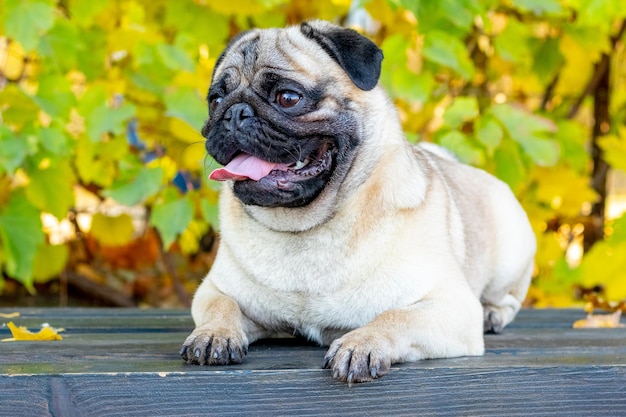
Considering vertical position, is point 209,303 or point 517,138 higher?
point 517,138

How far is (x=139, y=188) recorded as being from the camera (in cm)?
371

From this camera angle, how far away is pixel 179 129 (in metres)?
3.94

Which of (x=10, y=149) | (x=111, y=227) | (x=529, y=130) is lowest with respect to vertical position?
(x=111, y=227)

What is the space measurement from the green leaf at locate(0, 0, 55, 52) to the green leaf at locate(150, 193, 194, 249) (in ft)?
2.85

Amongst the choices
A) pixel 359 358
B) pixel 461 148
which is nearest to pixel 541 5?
pixel 461 148

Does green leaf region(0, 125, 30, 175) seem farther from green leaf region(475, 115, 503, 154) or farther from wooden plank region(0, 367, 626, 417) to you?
green leaf region(475, 115, 503, 154)

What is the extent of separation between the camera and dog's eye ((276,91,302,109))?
246 cm

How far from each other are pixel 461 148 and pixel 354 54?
1542 mm

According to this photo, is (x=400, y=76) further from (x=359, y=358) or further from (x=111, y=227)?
(x=359, y=358)

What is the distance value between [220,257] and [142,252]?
126 inches

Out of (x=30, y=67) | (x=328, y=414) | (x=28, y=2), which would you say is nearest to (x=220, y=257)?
(x=328, y=414)

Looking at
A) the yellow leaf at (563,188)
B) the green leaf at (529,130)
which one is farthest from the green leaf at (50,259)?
the yellow leaf at (563,188)

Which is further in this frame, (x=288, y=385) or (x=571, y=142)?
(x=571, y=142)

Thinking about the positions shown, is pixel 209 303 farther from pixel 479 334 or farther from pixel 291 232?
pixel 479 334
